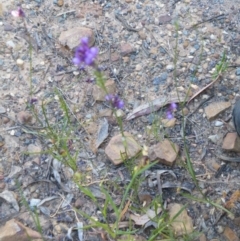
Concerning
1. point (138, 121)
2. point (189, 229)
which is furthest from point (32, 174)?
point (189, 229)

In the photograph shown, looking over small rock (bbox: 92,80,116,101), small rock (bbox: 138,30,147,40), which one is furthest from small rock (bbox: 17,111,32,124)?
small rock (bbox: 138,30,147,40)

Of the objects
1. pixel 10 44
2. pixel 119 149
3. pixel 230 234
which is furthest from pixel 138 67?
pixel 230 234

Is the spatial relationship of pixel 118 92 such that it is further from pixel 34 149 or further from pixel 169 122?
pixel 34 149

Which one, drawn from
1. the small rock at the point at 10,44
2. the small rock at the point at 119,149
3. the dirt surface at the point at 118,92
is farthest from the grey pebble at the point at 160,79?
the small rock at the point at 10,44

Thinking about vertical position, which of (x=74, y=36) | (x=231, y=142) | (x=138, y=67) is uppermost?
(x=74, y=36)

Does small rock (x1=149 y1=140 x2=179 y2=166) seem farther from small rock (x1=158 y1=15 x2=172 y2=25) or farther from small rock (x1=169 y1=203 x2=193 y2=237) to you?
small rock (x1=158 y1=15 x2=172 y2=25)

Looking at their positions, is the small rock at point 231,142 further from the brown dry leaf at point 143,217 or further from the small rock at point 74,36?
the small rock at point 74,36
